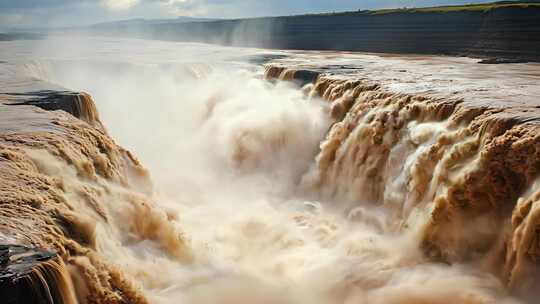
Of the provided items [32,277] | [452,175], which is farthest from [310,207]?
[32,277]

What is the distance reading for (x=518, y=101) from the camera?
9836 millimetres

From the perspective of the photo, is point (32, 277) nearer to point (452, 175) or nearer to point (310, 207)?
point (452, 175)

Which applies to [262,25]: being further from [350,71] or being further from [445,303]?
[445,303]

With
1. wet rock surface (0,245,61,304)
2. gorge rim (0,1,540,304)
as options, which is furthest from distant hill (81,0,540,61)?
wet rock surface (0,245,61,304)

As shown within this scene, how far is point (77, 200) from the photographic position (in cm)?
684

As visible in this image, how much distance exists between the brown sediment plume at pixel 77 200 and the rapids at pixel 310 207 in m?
0.03

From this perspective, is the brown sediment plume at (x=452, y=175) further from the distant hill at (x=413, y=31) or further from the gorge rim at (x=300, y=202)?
the distant hill at (x=413, y=31)

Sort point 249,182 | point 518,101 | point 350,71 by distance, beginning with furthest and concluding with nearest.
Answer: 1. point 350,71
2. point 249,182
3. point 518,101

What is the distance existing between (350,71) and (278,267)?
36.6 feet

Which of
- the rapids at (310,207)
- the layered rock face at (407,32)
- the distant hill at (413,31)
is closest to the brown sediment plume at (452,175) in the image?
the rapids at (310,207)

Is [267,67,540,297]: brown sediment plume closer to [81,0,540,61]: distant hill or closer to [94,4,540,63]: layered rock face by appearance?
[94,4,540,63]: layered rock face

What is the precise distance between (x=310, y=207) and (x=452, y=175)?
15.1ft

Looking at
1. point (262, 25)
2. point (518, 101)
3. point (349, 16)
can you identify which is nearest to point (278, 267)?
point (518, 101)

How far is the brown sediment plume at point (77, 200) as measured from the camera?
5383mm
